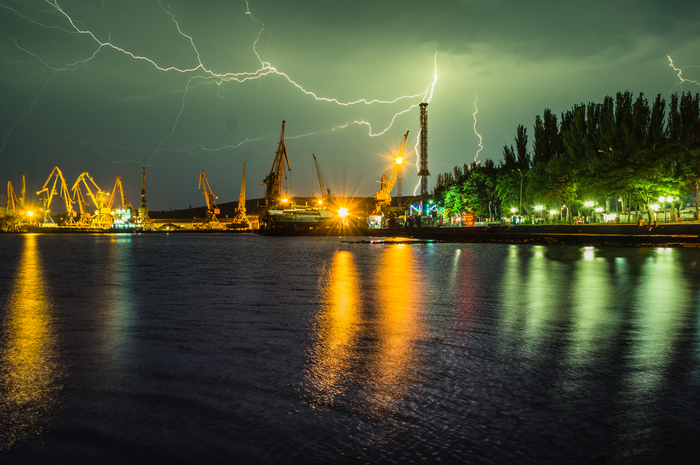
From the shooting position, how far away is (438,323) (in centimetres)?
1386

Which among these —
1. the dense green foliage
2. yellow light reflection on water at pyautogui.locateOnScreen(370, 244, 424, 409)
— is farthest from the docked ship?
yellow light reflection on water at pyautogui.locateOnScreen(370, 244, 424, 409)

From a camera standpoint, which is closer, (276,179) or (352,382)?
(352,382)

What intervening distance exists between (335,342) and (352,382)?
334cm

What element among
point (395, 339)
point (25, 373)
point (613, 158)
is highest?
point (613, 158)

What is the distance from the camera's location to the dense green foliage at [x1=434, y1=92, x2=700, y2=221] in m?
65.9

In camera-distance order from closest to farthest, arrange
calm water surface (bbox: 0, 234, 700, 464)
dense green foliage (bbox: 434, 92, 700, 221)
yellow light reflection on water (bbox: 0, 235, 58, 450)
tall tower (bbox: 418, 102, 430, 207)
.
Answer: calm water surface (bbox: 0, 234, 700, 464), yellow light reflection on water (bbox: 0, 235, 58, 450), dense green foliage (bbox: 434, 92, 700, 221), tall tower (bbox: 418, 102, 430, 207)

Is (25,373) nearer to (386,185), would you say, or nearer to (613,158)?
(613,158)

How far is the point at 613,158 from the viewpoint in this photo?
7856cm

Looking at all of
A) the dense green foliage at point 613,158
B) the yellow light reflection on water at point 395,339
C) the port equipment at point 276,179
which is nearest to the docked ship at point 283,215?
the port equipment at point 276,179

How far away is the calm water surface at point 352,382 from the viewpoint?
560cm

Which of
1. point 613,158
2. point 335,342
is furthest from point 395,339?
point 613,158

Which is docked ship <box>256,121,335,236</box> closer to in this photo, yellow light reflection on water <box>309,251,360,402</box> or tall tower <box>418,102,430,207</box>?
tall tower <box>418,102,430,207</box>

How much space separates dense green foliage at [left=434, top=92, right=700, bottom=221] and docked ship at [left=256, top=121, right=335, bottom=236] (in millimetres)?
72932

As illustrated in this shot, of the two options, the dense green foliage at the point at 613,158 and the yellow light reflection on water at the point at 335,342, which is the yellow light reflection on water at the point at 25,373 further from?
the dense green foliage at the point at 613,158
